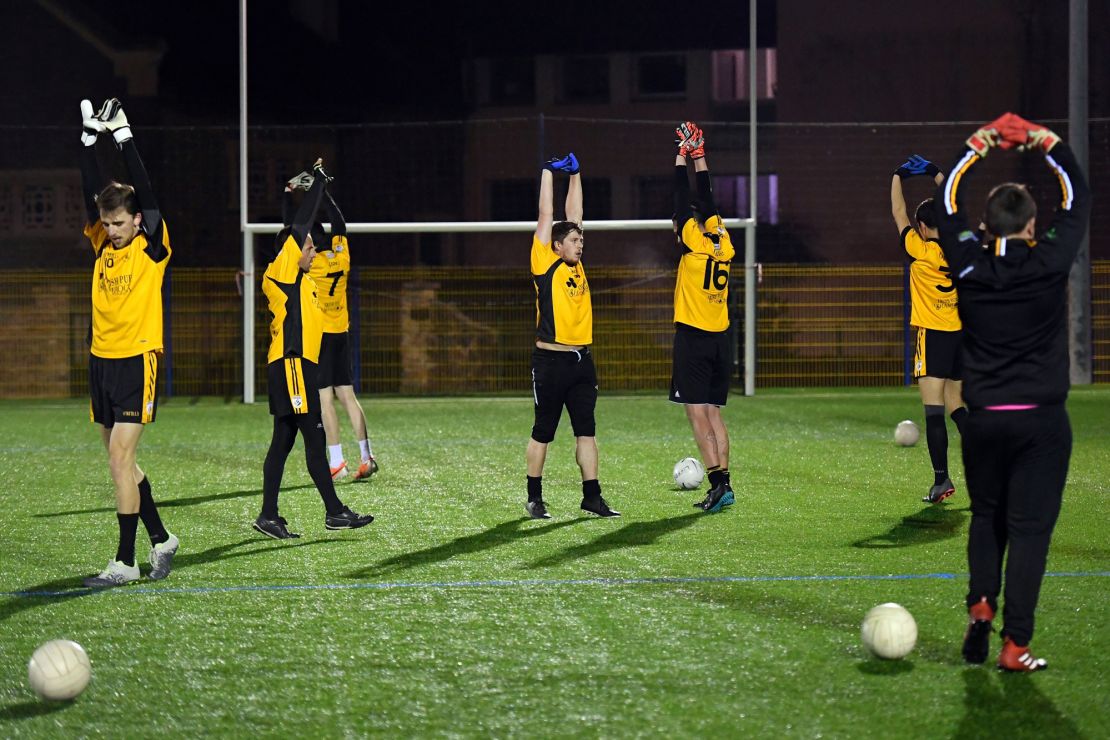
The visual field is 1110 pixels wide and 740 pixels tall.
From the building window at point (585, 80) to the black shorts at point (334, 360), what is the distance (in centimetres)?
2091

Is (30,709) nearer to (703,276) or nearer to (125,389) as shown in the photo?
(125,389)

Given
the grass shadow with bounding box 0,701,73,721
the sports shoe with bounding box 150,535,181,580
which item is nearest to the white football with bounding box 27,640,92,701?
A: the grass shadow with bounding box 0,701,73,721

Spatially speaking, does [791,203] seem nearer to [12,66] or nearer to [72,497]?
[12,66]

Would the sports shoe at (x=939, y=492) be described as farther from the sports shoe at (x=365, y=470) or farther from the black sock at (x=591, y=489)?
the sports shoe at (x=365, y=470)

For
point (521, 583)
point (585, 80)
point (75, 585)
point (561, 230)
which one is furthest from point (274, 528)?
point (585, 80)

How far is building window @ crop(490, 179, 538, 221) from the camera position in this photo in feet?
93.0

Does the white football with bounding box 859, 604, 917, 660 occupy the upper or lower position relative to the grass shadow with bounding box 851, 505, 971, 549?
upper

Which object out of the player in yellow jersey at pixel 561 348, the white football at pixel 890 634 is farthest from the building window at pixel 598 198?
the white football at pixel 890 634

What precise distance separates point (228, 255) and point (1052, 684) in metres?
24.6

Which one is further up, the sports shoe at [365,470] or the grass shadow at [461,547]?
the sports shoe at [365,470]

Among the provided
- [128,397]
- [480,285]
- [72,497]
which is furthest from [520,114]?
[128,397]

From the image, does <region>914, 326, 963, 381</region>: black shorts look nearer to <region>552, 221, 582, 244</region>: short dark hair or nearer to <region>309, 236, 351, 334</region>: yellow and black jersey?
<region>552, 221, 582, 244</region>: short dark hair

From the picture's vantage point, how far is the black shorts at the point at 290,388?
334 inches

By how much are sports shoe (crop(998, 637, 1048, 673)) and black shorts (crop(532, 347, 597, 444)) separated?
4.19 meters
